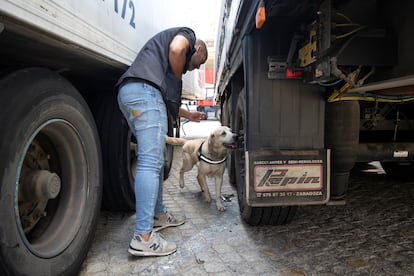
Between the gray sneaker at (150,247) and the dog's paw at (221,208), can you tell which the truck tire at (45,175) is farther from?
the dog's paw at (221,208)

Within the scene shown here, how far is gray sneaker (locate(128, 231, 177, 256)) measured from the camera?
2.20m

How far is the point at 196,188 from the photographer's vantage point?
429 centimetres

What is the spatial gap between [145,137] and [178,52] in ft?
2.23

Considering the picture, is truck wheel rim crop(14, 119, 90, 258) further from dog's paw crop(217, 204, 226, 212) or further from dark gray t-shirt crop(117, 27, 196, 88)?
dog's paw crop(217, 204, 226, 212)

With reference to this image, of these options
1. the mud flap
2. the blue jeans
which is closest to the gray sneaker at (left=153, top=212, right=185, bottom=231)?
the blue jeans

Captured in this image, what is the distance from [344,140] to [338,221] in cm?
98

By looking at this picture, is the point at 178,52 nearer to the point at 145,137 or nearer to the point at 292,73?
the point at 145,137

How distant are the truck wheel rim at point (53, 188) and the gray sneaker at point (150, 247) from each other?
445mm

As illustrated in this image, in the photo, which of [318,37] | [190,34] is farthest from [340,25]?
[190,34]

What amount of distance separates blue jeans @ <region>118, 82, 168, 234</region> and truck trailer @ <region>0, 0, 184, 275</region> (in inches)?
10.3

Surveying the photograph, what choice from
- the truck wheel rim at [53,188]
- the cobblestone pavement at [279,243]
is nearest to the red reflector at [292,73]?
the cobblestone pavement at [279,243]

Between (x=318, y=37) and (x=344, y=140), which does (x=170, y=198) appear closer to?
(x=344, y=140)

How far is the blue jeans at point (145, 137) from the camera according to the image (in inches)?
88.2

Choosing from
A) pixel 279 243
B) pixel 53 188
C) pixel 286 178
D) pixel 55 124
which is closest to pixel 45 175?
pixel 53 188
